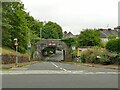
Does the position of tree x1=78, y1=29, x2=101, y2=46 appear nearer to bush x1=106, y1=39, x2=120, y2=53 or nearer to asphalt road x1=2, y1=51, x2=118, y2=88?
bush x1=106, y1=39, x2=120, y2=53

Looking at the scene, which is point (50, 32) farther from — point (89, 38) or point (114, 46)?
point (114, 46)

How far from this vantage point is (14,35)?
70.3m

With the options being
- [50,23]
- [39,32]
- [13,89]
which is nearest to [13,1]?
[13,89]

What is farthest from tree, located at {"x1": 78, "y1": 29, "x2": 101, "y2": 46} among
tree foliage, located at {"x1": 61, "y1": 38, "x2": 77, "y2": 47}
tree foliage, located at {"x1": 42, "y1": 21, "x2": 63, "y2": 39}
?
tree foliage, located at {"x1": 42, "y1": 21, "x2": 63, "y2": 39}

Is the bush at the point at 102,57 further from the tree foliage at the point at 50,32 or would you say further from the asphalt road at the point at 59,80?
the tree foliage at the point at 50,32

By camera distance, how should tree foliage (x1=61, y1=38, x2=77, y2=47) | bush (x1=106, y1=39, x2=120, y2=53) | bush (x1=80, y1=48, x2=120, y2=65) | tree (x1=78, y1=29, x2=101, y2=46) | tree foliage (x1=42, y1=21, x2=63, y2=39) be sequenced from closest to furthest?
bush (x1=80, y1=48, x2=120, y2=65)
bush (x1=106, y1=39, x2=120, y2=53)
tree (x1=78, y1=29, x2=101, y2=46)
tree foliage (x1=61, y1=38, x2=77, y2=47)
tree foliage (x1=42, y1=21, x2=63, y2=39)

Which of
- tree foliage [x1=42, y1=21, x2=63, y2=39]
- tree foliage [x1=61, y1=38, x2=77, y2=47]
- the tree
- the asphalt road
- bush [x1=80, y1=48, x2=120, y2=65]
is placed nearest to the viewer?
the asphalt road

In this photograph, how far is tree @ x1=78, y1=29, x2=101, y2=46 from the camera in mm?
113412

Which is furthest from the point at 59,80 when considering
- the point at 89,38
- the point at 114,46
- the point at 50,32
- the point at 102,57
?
the point at 50,32

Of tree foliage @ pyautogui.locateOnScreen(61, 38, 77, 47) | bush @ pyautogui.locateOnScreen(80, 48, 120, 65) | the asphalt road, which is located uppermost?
tree foliage @ pyautogui.locateOnScreen(61, 38, 77, 47)

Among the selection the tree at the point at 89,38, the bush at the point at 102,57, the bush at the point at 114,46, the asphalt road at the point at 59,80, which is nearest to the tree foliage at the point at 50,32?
the tree at the point at 89,38

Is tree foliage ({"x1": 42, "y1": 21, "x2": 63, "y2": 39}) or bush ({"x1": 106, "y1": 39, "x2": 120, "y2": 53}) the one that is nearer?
bush ({"x1": 106, "y1": 39, "x2": 120, "y2": 53})

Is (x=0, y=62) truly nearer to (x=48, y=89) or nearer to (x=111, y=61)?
(x=111, y=61)

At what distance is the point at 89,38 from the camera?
114500mm
